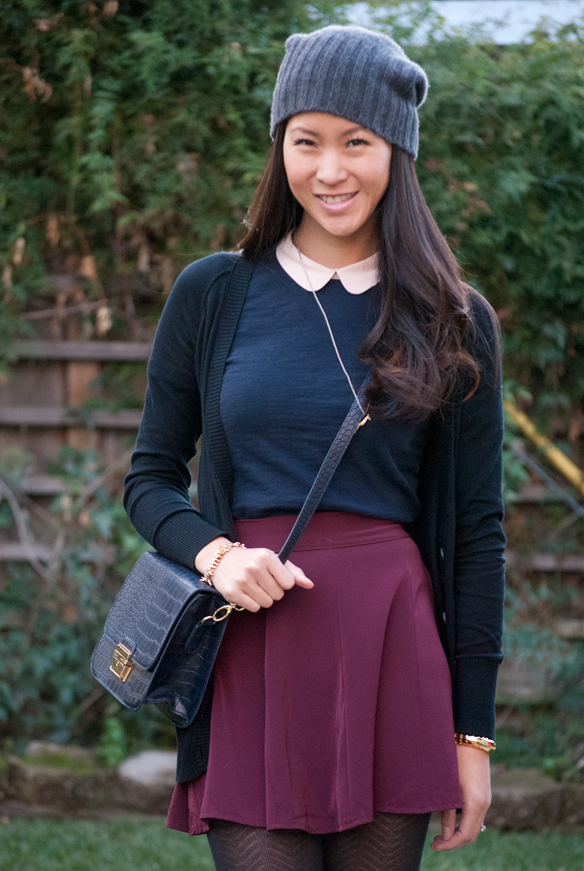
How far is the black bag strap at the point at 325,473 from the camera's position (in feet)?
4.41

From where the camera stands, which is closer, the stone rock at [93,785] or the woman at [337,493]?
the woman at [337,493]

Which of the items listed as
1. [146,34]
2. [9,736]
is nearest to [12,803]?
[9,736]

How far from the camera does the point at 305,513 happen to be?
4.44 feet

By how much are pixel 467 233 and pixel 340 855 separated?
2.51 m

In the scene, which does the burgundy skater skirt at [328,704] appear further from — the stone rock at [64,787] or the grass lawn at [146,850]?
the stone rock at [64,787]

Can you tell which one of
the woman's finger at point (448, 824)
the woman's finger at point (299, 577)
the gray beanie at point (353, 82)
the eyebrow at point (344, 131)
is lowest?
the woman's finger at point (448, 824)

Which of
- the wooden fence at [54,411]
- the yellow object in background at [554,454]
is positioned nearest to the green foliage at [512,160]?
the yellow object in background at [554,454]

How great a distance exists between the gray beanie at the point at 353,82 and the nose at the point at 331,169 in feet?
0.21

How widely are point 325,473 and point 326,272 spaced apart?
0.39m

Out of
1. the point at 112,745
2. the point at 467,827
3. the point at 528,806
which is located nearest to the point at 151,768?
the point at 112,745

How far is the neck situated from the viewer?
1.59 meters

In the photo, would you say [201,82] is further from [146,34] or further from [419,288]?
[419,288]

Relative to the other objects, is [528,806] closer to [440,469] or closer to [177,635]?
[440,469]

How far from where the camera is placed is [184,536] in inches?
56.1
